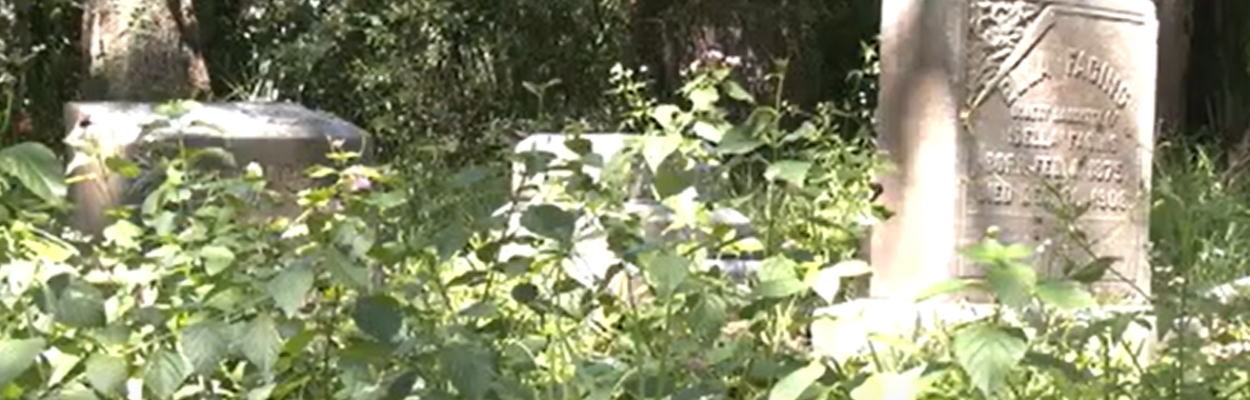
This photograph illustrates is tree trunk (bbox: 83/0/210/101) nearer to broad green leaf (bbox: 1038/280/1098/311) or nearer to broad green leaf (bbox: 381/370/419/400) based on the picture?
broad green leaf (bbox: 381/370/419/400)

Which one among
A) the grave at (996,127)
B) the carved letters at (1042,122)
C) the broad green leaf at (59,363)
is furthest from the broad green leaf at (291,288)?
the carved letters at (1042,122)

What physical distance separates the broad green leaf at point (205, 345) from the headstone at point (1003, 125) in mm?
3572

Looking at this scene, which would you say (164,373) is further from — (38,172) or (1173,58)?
(1173,58)

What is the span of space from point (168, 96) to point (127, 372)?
30.5 feet

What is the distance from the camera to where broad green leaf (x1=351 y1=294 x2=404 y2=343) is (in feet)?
7.85

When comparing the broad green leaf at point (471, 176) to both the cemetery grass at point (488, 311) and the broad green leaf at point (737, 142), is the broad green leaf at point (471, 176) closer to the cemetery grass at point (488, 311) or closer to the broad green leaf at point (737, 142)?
the cemetery grass at point (488, 311)

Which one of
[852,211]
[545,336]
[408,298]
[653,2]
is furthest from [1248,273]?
[653,2]

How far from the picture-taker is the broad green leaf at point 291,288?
7.73 feet

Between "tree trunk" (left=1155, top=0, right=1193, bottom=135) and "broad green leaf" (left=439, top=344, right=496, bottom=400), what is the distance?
11.9m

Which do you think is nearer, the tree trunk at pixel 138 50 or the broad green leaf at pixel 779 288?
the broad green leaf at pixel 779 288

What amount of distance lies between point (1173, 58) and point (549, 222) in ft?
41.5

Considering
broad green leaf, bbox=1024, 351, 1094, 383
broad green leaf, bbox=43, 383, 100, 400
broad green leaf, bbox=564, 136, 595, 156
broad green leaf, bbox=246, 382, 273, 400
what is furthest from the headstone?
broad green leaf, bbox=43, 383, 100, 400

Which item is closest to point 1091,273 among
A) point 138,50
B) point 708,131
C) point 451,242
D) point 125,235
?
point 451,242

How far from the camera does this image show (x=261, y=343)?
2.33 m
